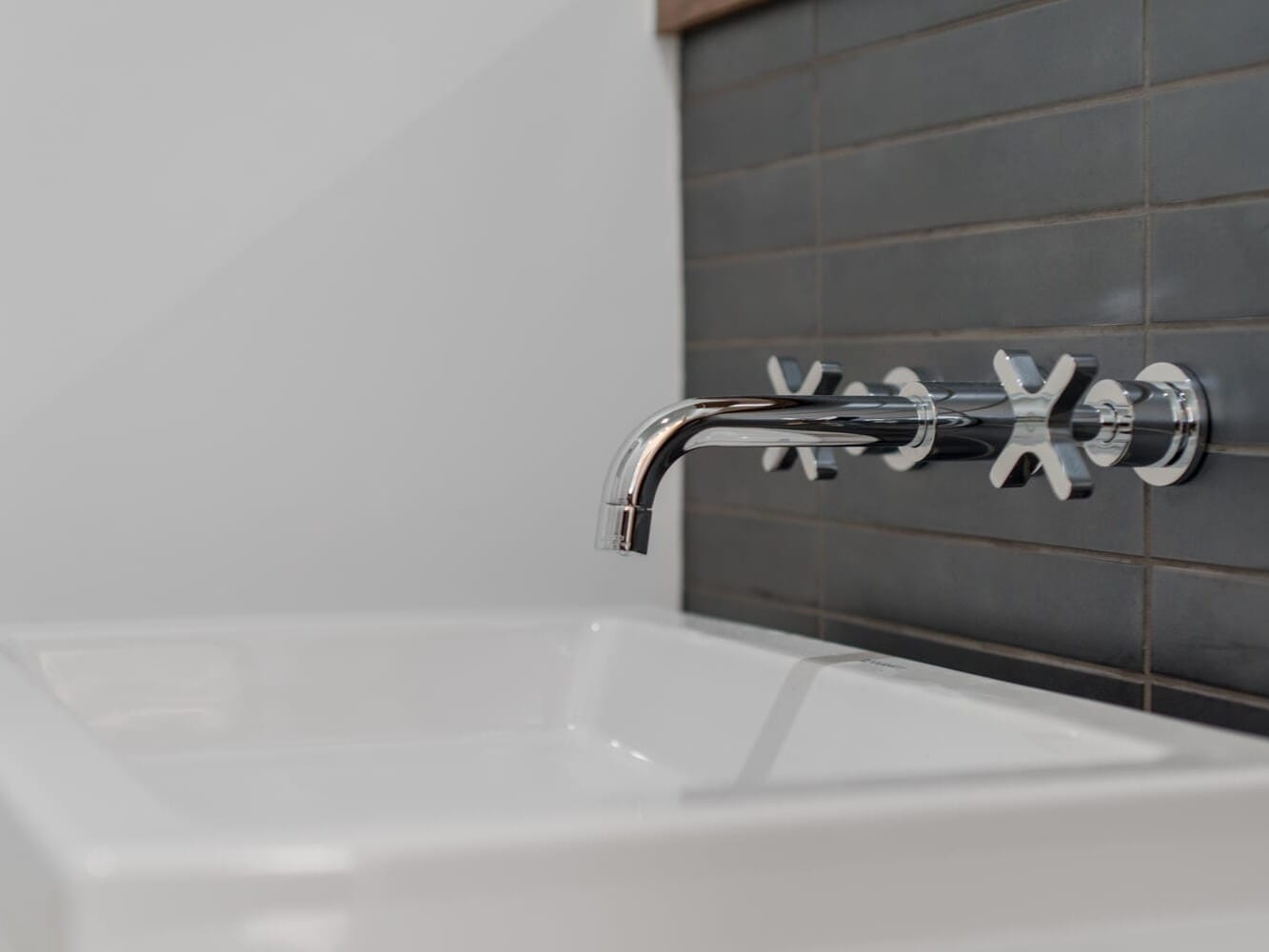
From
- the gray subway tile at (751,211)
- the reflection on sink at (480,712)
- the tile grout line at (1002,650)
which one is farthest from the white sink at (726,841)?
the gray subway tile at (751,211)

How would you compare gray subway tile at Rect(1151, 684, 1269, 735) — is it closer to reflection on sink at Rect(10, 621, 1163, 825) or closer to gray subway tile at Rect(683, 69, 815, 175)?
reflection on sink at Rect(10, 621, 1163, 825)

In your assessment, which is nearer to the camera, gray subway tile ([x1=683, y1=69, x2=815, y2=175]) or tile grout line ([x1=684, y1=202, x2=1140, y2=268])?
tile grout line ([x1=684, y1=202, x2=1140, y2=268])

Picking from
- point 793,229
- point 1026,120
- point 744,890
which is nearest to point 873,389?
point 1026,120

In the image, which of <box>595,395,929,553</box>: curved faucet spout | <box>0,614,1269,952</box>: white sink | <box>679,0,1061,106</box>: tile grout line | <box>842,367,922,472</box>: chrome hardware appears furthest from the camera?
<box>679,0,1061,106</box>: tile grout line

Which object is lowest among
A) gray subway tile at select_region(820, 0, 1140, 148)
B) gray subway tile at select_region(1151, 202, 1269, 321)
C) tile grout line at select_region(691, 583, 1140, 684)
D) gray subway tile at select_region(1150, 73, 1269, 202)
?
tile grout line at select_region(691, 583, 1140, 684)

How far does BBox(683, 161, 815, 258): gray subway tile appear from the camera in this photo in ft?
4.30

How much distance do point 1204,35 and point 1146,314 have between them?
0.16 meters

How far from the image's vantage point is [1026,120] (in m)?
1.06

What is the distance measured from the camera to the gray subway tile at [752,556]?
1317mm

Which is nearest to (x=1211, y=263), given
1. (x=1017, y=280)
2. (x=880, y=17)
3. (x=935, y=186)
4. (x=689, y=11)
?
(x=1017, y=280)

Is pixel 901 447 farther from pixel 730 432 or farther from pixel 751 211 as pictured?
pixel 751 211

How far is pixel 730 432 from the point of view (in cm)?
87

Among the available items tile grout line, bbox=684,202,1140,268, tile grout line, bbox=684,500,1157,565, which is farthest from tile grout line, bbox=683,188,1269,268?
tile grout line, bbox=684,500,1157,565

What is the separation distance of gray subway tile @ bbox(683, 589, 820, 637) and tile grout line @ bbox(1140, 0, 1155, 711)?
1.21 ft
